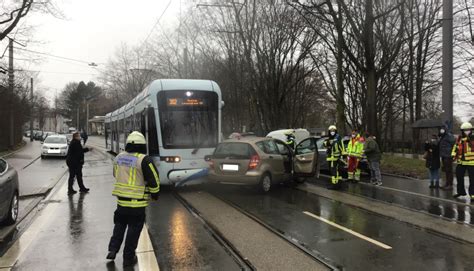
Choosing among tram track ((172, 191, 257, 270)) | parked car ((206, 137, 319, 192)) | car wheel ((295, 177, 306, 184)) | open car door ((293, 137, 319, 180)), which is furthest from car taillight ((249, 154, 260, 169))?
car wheel ((295, 177, 306, 184))

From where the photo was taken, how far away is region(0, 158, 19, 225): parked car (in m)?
7.57

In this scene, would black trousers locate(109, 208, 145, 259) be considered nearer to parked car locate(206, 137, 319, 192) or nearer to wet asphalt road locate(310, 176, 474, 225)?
parked car locate(206, 137, 319, 192)

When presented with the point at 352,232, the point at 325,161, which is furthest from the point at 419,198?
the point at 325,161

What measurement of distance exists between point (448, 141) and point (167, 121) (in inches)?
321

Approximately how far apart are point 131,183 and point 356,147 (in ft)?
31.1

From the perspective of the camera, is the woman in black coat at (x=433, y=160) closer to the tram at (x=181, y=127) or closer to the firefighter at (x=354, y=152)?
the firefighter at (x=354, y=152)

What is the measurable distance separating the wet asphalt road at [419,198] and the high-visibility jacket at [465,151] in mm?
986

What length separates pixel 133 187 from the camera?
553 centimetres

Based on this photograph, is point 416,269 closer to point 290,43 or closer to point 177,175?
point 177,175

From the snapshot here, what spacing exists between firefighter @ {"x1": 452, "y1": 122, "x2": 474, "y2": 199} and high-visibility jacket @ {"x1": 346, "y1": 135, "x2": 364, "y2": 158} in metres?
2.97

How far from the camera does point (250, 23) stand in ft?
88.0

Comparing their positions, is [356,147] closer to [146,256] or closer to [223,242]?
[223,242]

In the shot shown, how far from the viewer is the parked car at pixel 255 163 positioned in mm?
11422

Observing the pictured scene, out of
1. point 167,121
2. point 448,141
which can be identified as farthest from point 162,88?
point 448,141
